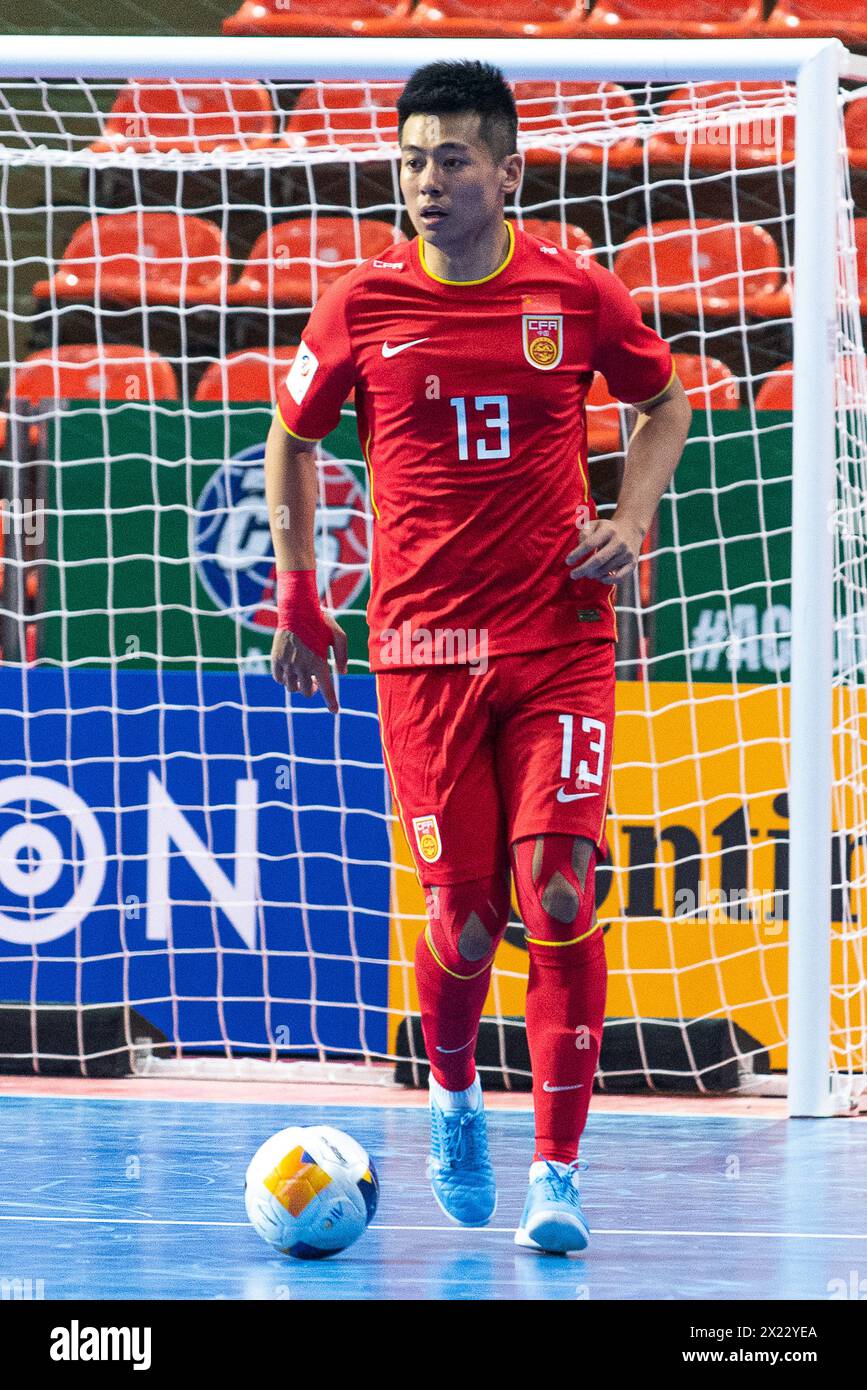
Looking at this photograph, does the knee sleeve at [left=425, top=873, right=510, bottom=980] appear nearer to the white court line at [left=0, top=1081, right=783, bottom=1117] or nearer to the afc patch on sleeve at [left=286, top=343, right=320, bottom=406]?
the afc patch on sleeve at [left=286, top=343, right=320, bottom=406]

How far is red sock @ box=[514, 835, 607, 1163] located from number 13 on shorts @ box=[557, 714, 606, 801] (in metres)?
0.10

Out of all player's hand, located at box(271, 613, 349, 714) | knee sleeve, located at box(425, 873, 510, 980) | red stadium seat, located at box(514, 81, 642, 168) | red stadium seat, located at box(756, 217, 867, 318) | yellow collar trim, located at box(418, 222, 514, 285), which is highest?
red stadium seat, located at box(514, 81, 642, 168)

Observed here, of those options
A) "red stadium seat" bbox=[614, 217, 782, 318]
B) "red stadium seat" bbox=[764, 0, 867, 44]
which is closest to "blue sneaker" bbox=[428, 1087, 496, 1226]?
"red stadium seat" bbox=[614, 217, 782, 318]

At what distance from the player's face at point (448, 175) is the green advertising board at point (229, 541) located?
1936mm

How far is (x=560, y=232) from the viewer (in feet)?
20.5

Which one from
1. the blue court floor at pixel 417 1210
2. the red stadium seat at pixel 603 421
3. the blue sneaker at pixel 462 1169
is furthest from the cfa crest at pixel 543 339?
the red stadium seat at pixel 603 421

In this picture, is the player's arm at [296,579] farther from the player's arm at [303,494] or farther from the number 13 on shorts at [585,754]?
the number 13 on shorts at [585,754]

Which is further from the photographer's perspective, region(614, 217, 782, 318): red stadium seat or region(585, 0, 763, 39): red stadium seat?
region(585, 0, 763, 39): red stadium seat

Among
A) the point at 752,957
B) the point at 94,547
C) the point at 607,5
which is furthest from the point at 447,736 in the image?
the point at 607,5

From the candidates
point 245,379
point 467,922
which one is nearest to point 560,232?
point 245,379

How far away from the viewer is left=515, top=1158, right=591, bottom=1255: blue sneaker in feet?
9.32

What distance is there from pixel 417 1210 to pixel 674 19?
18.3 feet

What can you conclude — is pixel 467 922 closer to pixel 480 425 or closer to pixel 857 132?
pixel 480 425

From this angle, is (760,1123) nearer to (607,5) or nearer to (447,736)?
(447,736)
